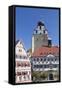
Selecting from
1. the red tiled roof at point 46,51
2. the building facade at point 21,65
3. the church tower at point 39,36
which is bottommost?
the building facade at point 21,65

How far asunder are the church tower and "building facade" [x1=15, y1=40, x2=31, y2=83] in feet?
0.16

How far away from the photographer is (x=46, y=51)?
1.09m

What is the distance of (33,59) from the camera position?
1067 mm

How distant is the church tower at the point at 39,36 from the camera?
1.07 meters

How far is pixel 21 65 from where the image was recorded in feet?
3.43

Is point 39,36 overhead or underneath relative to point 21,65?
overhead

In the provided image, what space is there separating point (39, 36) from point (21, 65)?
135 mm

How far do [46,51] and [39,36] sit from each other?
2.6 inches

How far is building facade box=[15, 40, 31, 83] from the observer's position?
1.04 meters

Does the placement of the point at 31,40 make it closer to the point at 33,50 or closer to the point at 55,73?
the point at 33,50

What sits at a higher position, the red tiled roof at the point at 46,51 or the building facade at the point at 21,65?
the red tiled roof at the point at 46,51

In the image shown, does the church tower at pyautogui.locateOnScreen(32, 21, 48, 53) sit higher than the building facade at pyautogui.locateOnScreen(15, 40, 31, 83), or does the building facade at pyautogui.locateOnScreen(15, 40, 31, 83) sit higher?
the church tower at pyautogui.locateOnScreen(32, 21, 48, 53)

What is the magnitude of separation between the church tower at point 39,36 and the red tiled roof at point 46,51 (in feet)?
0.05
